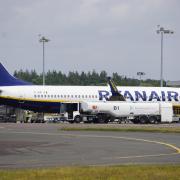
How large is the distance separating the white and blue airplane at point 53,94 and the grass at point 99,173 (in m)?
54.4

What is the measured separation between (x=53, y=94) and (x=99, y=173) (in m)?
56.6

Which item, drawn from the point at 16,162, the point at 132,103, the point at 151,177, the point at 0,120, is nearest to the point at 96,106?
the point at 132,103

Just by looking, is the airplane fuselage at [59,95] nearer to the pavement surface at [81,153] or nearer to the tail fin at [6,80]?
the tail fin at [6,80]

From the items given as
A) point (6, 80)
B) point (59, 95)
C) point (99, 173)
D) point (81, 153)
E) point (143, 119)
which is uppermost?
point (6, 80)

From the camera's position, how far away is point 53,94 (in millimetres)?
73438

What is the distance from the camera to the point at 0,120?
8238 cm

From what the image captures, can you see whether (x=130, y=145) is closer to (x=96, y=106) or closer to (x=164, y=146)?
(x=164, y=146)

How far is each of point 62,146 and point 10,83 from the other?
45.0m

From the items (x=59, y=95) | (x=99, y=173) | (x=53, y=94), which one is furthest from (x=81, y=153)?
(x=59, y=95)

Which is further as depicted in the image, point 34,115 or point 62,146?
point 34,115

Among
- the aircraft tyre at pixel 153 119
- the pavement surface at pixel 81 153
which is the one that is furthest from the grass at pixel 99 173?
the aircraft tyre at pixel 153 119

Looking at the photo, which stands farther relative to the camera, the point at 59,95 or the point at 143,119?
the point at 59,95

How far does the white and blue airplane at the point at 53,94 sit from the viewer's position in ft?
237

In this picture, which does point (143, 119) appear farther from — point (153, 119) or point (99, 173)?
point (99, 173)
